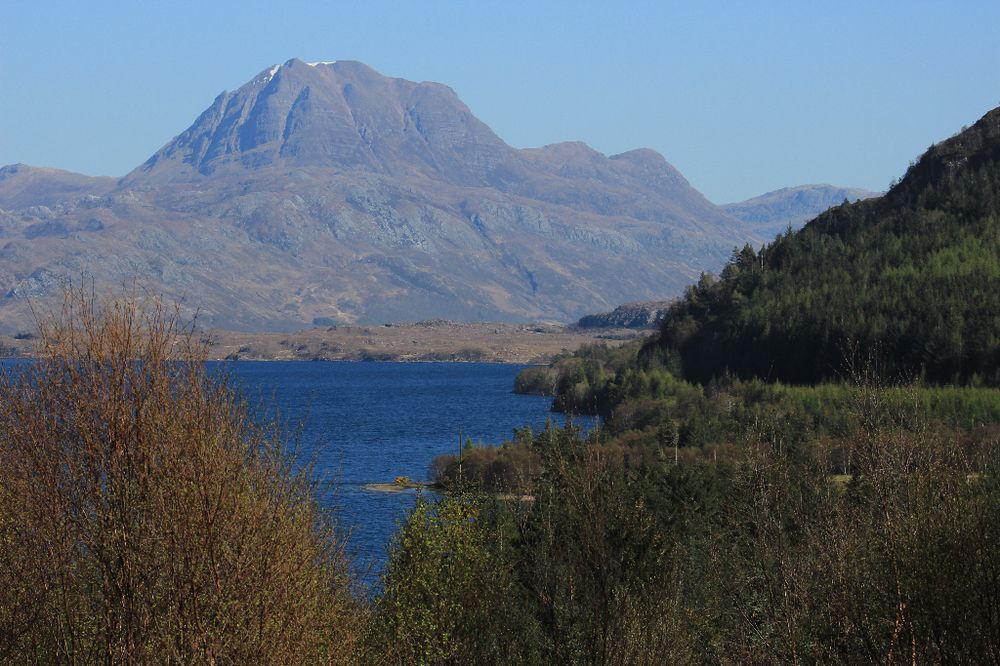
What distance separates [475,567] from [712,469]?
146 feet

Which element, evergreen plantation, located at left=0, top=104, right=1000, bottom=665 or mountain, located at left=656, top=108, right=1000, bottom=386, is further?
mountain, located at left=656, top=108, right=1000, bottom=386

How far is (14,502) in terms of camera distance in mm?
26234

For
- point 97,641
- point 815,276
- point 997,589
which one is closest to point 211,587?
point 97,641

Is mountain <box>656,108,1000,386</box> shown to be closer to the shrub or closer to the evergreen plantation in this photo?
the evergreen plantation

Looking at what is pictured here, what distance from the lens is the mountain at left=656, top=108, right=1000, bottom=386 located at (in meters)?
147

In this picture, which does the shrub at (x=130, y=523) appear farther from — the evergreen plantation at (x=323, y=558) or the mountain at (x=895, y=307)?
the mountain at (x=895, y=307)

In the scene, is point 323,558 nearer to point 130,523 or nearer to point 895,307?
point 130,523

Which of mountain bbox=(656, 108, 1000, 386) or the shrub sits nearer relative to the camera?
the shrub

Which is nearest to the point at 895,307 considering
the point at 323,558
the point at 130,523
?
the point at 323,558

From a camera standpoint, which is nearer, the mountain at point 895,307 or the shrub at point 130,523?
the shrub at point 130,523

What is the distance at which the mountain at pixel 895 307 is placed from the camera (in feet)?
484

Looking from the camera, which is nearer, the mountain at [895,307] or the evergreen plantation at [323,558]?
the evergreen plantation at [323,558]

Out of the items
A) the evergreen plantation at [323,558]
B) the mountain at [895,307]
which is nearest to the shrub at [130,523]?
the evergreen plantation at [323,558]

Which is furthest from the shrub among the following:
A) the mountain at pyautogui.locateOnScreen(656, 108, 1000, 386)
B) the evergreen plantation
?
the mountain at pyautogui.locateOnScreen(656, 108, 1000, 386)
